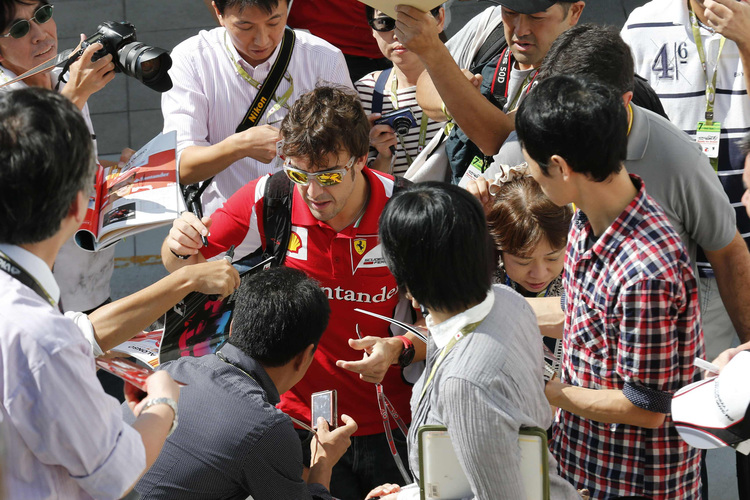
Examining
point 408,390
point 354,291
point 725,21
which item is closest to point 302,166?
point 354,291

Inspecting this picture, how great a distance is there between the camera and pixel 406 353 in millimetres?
3008

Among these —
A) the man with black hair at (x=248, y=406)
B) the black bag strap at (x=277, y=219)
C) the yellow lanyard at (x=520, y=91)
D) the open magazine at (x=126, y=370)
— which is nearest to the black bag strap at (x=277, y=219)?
the black bag strap at (x=277, y=219)

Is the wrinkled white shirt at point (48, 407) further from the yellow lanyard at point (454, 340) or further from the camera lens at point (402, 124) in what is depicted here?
the camera lens at point (402, 124)

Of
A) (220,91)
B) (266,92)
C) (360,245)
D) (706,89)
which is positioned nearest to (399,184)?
(360,245)

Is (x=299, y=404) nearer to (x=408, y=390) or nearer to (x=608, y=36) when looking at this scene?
(x=408, y=390)

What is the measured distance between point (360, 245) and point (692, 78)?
1.53 meters

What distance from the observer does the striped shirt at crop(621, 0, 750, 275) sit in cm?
334

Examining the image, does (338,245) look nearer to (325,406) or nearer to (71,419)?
(325,406)

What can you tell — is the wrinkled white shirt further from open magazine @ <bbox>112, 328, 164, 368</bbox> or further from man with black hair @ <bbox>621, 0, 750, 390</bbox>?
man with black hair @ <bbox>621, 0, 750, 390</bbox>

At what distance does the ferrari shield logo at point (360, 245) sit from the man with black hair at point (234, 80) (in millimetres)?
658

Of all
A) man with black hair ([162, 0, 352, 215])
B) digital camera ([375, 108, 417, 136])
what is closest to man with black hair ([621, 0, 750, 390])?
digital camera ([375, 108, 417, 136])

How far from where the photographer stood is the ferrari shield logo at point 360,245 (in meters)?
3.07

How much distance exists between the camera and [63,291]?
3.49 m

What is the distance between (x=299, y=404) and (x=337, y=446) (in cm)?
39
